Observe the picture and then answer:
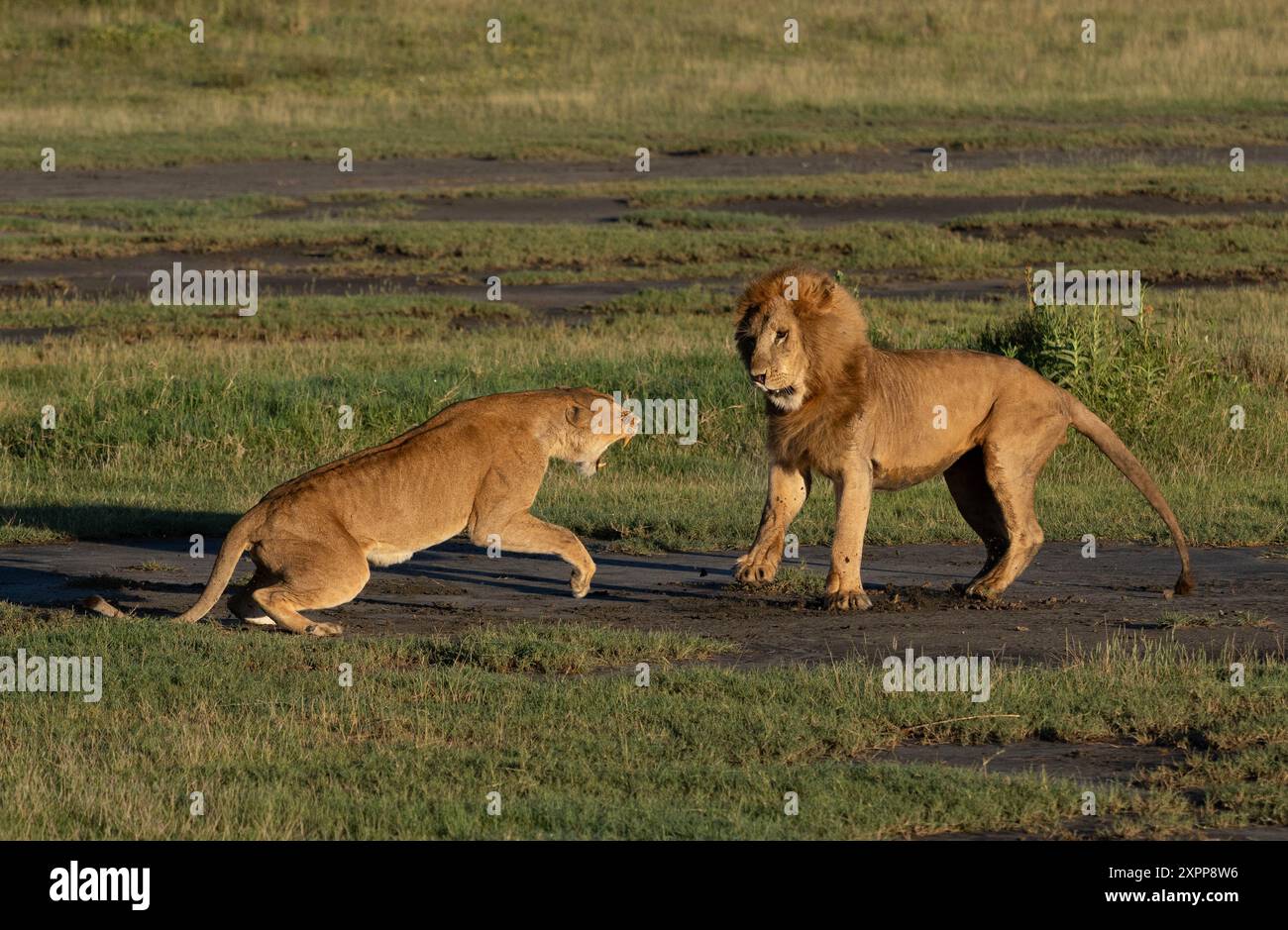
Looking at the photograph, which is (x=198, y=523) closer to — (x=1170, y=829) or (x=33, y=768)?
(x=33, y=768)

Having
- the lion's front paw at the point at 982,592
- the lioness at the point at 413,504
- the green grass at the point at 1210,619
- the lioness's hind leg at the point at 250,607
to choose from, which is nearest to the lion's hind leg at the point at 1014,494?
the lion's front paw at the point at 982,592

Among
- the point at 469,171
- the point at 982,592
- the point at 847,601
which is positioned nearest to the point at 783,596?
the point at 847,601

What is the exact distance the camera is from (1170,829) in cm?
684

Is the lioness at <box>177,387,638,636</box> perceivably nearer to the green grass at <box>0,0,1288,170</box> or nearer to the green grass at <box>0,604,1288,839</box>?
the green grass at <box>0,604,1288,839</box>

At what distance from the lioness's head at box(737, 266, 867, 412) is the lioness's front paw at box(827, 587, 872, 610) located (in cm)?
100

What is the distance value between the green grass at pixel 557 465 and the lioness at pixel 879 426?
1.76 meters

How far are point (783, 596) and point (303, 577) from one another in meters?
2.73

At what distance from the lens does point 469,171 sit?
120ft

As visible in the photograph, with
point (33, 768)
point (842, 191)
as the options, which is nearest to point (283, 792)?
point (33, 768)

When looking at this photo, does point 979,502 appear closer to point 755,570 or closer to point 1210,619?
point 755,570

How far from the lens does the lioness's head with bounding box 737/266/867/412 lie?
10102 millimetres

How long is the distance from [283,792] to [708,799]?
1.51 metres

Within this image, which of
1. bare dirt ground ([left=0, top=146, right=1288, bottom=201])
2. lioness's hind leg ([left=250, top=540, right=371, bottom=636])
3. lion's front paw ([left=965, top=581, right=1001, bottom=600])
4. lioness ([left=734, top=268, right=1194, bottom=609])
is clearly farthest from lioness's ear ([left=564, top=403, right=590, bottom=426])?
bare dirt ground ([left=0, top=146, right=1288, bottom=201])

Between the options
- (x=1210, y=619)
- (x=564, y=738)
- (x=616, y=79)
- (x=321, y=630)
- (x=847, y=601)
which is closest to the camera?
(x=564, y=738)
